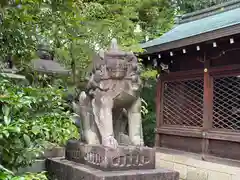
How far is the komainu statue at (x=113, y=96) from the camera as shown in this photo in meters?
3.60

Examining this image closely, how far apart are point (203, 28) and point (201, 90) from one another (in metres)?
1.33

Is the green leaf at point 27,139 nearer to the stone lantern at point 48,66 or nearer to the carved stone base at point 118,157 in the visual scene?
the carved stone base at point 118,157

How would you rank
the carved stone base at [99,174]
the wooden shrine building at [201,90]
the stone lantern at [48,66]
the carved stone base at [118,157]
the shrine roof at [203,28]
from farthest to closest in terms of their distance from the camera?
1. the stone lantern at [48,66]
2. the wooden shrine building at [201,90]
3. the shrine roof at [203,28]
4. the carved stone base at [118,157]
5. the carved stone base at [99,174]

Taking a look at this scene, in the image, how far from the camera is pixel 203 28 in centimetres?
728

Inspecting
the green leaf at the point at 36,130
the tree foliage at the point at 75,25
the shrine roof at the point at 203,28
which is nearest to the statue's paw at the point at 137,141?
the green leaf at the point at 36,130

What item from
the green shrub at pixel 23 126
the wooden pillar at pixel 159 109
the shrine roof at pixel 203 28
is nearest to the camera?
the green shrub at pixel 23 126

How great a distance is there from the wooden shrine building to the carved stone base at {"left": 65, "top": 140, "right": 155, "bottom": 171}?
2.96 m

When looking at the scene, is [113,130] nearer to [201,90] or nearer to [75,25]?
[75,25]

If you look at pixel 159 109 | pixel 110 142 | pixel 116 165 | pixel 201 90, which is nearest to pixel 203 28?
pixel 201 90

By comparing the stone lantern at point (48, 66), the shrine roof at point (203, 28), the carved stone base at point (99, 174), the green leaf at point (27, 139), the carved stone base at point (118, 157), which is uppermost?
the shrine roof at point (203, 28)

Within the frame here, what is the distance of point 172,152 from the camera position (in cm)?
753

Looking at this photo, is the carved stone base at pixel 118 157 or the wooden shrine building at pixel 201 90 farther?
the wooden shrine building at pixel 201 90

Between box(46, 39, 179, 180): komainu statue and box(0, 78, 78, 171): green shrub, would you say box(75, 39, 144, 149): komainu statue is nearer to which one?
box(46, 39, 179, 180): komainu statue

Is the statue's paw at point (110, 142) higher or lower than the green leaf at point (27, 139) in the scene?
lower
